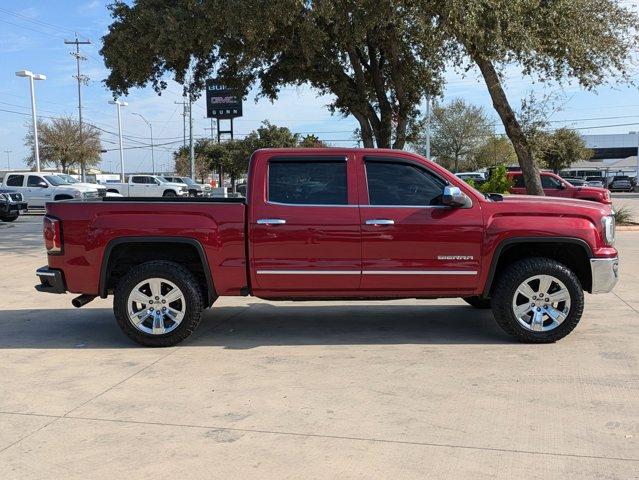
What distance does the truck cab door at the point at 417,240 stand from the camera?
228 inches

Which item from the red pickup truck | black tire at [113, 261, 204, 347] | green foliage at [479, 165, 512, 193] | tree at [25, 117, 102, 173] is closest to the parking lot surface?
black tire at [113, 261, 204, 347]

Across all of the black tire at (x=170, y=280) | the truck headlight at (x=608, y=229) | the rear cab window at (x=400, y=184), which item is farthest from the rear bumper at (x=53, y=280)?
the truck headlight at (x=608, y=229)

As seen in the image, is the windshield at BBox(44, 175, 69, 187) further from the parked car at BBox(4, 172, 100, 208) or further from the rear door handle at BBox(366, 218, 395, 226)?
the rear door handle at BBox(366, 218, 395, 226)

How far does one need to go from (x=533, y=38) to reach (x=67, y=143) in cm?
5004

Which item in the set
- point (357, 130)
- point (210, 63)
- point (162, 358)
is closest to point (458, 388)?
point (162, 358)

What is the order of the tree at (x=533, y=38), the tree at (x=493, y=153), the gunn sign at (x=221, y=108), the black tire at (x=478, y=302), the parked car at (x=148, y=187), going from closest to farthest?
the black tire at (x=478, y=302), the tree at (x=533, y=38), the parked car at (x=148, y=187), the gunn sign at (x=221, y=108), the tree at (x=493, y=153)

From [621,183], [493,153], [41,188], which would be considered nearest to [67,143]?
[41,188]

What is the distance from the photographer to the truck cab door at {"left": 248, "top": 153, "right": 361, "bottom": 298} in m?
5.77

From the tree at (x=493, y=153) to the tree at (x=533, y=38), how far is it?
45.0m

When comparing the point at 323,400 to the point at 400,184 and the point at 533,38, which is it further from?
the point at 533,38

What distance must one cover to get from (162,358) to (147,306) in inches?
22.7

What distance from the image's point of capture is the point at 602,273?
586cm

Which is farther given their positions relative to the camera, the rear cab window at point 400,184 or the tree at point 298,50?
the tree at point 298,50

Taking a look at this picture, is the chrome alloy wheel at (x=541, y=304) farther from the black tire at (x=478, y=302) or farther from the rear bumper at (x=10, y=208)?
the rear bumper at (x=10, y=208)
